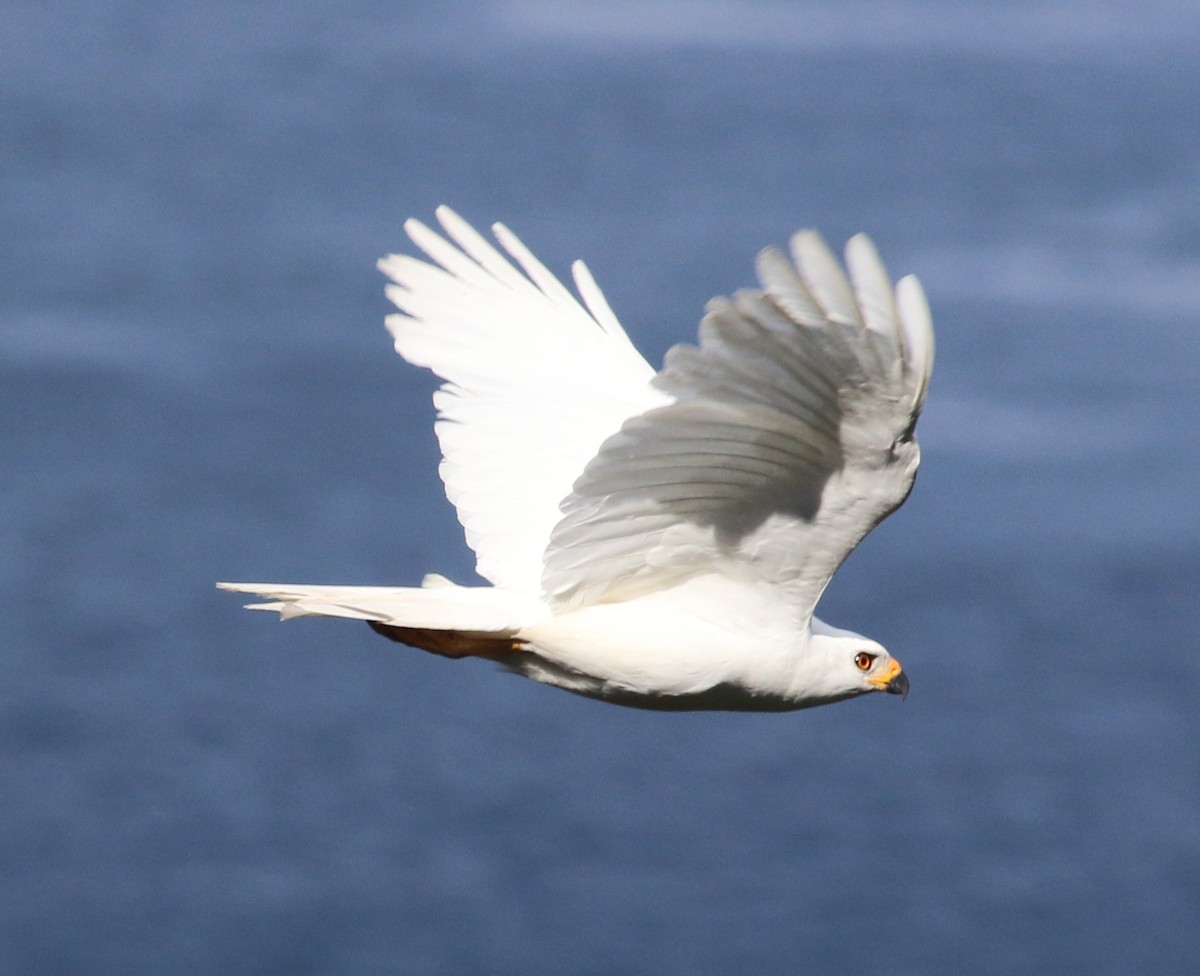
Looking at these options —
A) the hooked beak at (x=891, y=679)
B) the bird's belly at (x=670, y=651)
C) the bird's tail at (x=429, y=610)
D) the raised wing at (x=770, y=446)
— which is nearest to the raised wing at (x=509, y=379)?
the bird's tail at (x=429, y=610)

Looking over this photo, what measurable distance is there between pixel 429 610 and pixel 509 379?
1670 mm

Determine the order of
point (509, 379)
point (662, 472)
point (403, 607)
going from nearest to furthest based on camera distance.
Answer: point (662, 472)
point (403, 607)
point (509, 379)

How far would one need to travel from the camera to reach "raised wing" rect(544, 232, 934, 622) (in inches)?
269

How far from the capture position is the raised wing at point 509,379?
946cm

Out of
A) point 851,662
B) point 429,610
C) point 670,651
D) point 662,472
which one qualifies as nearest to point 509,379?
point 429,610

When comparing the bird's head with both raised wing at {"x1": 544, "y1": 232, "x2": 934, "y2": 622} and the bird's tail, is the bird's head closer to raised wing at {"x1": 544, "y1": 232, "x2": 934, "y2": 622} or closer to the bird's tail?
raised wing at {"x1": 544, "y1": 232, "x2": 934, "y2": 622}

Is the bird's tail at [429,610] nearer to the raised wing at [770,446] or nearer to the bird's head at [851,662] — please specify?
the raised wing at [770,446]


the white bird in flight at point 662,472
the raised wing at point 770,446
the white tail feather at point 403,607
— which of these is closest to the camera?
the raised wing at point 770,446

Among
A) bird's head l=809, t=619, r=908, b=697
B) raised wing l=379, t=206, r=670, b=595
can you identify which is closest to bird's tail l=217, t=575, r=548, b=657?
raised wing l=379, t=206, r=670, b=595

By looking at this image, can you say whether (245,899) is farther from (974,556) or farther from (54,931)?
(974,556)

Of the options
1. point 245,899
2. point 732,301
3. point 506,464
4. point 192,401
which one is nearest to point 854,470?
point 732,301

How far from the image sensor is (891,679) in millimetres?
9266

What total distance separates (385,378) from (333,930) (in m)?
10.4

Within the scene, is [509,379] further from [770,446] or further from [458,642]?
[770,446]
